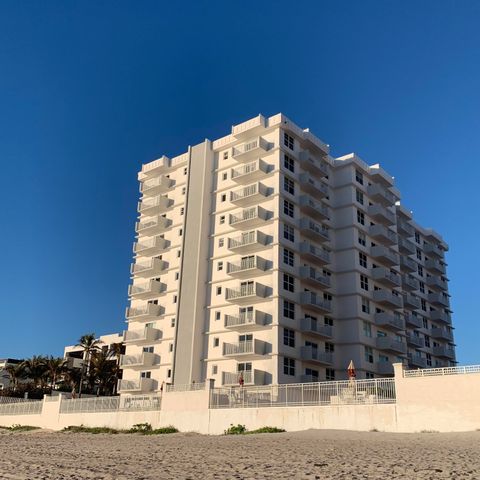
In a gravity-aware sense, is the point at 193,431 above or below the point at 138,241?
below

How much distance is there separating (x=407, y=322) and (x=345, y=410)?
35137 millimetres

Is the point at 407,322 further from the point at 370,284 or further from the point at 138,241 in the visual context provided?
the point at 138,241

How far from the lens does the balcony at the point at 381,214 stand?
186 ft

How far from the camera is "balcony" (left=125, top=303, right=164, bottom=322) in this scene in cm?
5466

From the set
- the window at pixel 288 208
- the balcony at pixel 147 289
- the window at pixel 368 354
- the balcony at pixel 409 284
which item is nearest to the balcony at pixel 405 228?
the balcony at pixel 409 284

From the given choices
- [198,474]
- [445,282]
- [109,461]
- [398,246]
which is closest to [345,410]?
[109,461]

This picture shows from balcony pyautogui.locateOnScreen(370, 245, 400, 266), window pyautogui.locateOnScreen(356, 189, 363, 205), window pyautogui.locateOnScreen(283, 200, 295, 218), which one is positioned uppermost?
window pyautogui.locateOnScreen(356, 189, 363, 205)

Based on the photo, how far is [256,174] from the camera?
166 ft

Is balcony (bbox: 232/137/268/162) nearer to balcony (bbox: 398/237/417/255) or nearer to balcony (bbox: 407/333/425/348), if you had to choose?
balcony (bbox: 398/237/417/255)

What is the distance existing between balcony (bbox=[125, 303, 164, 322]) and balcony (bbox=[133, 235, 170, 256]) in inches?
245

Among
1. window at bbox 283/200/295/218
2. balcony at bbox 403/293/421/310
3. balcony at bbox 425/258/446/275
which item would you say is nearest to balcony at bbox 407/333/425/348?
balcony at bbox 403/293/421/310

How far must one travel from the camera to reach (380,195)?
191ft

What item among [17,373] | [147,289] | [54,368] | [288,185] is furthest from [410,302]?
[17,373]

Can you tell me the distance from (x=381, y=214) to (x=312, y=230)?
1116cm
